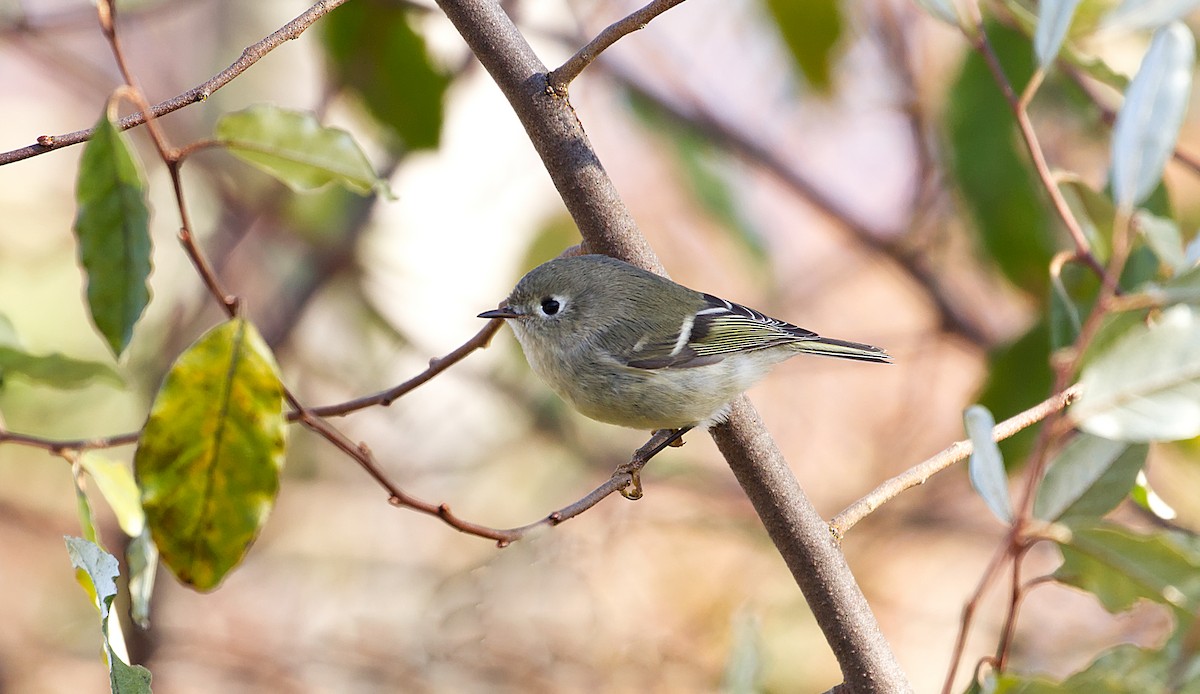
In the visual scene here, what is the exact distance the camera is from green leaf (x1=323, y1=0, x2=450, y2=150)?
1655 millimetres

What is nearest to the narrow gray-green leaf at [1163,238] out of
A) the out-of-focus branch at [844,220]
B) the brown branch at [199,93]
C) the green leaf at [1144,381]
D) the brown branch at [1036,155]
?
the brown branch at [1036,155]

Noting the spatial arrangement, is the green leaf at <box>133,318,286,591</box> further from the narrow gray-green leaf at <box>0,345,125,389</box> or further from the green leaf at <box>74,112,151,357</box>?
the narrow gray-green leaf at <box>0,345,125,389</box>

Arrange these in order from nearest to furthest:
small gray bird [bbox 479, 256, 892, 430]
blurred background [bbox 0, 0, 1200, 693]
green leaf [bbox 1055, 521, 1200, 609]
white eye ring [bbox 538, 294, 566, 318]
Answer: green leaf [bbox 1055, 521, 1200, 609]
small gray bird [bbox 479, 256, 892, 430]
white eye ring [bbox 538, 294, 566, 318]
blurred background [bbox 0, 0, 1200, 693]

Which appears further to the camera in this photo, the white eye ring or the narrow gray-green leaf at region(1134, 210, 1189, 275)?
the white eye ring

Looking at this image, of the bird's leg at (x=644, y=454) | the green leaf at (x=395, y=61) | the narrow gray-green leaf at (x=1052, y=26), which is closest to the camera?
the narrow gray-green leaf at (x=1052, y=26)

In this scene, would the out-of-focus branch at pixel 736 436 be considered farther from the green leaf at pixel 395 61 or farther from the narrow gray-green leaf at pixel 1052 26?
the green leaf at pixel 395 61

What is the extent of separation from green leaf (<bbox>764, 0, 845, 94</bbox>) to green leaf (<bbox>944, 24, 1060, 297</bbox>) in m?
0.22

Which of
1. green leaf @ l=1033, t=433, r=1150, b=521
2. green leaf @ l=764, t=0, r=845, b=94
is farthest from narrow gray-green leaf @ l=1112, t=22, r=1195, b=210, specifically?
green leaf @ l=764, t=0, r=845, b=94

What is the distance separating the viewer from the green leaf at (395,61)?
1655 mm

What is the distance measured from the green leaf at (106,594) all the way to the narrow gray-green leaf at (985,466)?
22.8 inches

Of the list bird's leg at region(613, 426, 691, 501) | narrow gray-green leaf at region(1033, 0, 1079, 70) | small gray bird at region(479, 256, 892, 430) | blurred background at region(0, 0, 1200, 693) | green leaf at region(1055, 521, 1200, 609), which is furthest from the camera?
blurred background at region(0, 0, 1200, 693)

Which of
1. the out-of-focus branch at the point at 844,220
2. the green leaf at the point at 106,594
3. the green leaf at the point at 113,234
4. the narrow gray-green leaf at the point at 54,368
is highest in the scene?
the out-of-focus branch at the point at 844,220

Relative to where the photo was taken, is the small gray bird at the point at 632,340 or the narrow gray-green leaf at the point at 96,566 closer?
the narrow gray-green leaf at the point at 96,566

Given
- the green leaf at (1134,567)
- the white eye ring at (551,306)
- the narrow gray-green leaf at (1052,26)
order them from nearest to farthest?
1. the green leaf at (1134,567)
2. the narrow gray-green leaf at (1052,26)
3. the white eye ring at (551,306)
